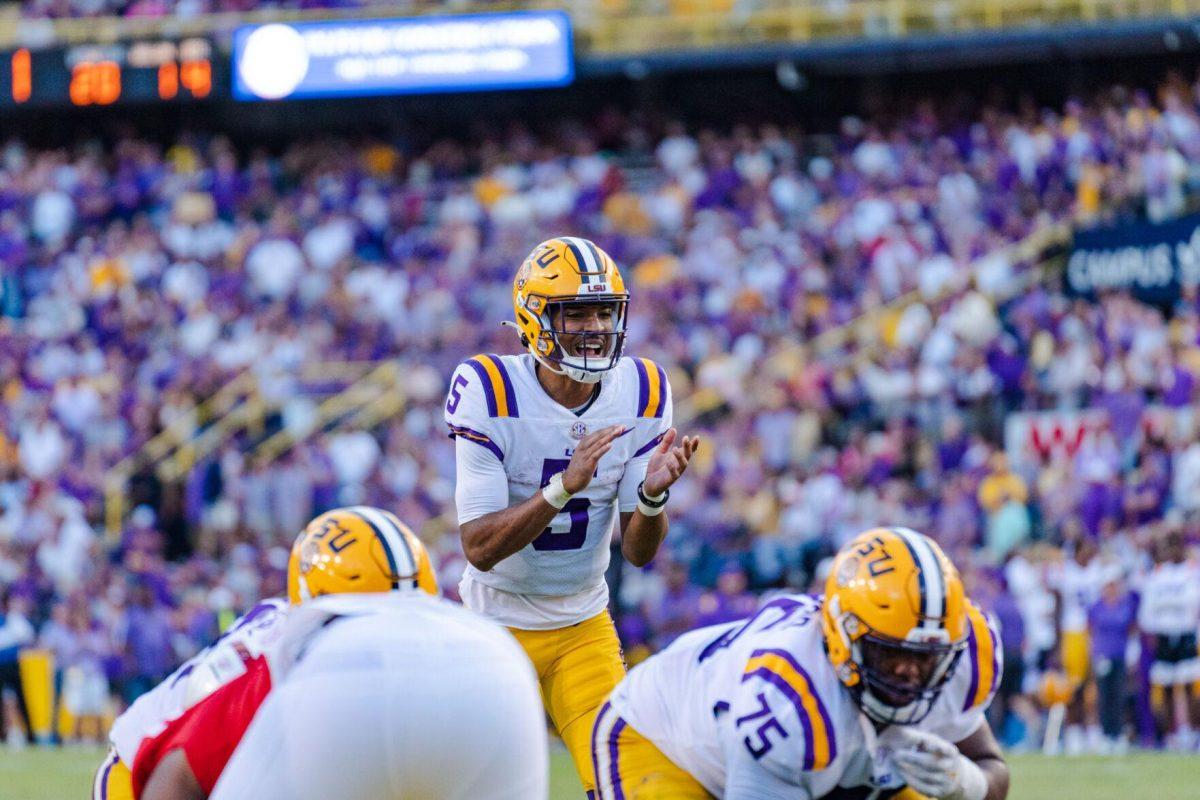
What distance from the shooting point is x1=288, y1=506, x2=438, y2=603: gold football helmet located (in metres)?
4.14

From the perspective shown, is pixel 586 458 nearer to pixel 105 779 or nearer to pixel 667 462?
pixel 667 462

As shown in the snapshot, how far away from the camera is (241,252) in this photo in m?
19.0

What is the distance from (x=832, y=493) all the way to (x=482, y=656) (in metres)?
10.3

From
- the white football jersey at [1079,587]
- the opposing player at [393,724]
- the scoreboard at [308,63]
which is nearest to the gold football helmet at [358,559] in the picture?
the opposing player at [393,724]

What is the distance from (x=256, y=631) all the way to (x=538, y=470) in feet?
4.76

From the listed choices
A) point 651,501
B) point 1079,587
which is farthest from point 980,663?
point 1079,587

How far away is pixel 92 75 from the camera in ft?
68.1

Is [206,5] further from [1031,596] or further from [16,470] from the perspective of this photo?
[1031,596]

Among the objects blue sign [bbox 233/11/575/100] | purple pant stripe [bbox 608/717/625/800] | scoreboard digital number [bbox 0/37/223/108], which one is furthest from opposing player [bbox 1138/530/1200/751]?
scoreboard digital number [bbox 0/37/223/108]

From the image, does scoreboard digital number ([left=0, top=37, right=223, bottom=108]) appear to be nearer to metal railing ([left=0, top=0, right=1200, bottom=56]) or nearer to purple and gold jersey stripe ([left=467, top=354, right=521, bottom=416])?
metal railing ([left=0, top=0, right=1200, bottom=56])

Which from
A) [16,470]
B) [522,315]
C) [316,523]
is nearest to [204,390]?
[16,470]

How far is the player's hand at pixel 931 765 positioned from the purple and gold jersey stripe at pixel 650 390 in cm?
185

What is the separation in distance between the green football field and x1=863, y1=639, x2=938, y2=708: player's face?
478 cm

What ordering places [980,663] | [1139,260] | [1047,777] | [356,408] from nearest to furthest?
[980,663], [1047,777], [1139,260], [356,408]
